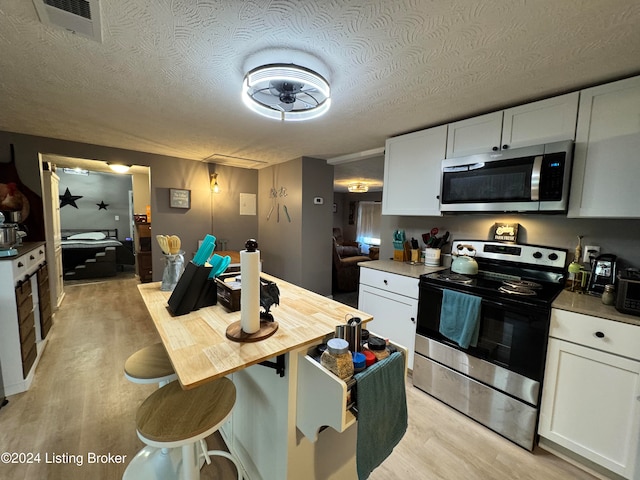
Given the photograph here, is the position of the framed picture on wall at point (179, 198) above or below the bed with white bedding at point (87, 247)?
above

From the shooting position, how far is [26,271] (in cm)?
218

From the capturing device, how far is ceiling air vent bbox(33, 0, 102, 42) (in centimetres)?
103

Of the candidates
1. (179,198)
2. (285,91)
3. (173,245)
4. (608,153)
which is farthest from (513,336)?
(179,198)

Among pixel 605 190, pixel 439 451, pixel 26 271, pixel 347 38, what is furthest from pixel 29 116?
pixel 605 190

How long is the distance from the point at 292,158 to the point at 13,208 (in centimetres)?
320

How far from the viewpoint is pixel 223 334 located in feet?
3.59

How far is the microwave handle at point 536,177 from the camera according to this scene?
170 cm

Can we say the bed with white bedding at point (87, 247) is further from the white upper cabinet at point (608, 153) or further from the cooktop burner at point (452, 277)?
the white upper cabinet at point (608, 153)

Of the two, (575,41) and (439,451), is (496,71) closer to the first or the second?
(575,41)

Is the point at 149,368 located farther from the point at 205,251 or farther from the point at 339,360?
the point at 339,360

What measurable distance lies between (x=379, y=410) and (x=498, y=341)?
1.17 m

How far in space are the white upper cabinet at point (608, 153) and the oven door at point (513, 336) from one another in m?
0.72

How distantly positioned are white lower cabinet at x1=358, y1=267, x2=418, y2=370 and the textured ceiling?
1398 mm

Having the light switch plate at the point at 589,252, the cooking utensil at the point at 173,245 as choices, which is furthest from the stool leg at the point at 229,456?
the light switch plate at the point at 589,252
